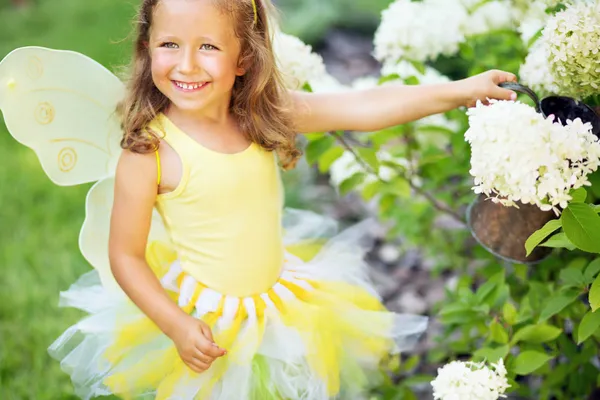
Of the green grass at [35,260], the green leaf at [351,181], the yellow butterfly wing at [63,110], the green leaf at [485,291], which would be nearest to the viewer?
the yellow butterfly wing at [63,110]

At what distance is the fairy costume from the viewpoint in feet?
5.25

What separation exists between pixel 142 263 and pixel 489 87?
0.83m

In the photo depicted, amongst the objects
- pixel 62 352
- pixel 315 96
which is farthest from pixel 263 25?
pixel 62 352

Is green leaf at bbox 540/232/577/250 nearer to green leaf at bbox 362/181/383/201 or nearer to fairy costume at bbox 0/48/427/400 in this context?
fairy costume at bbox 0/48/427/400

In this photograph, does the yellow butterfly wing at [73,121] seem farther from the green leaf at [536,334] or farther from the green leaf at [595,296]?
the green leaf at [595,296]

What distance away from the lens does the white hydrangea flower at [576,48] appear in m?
1.38

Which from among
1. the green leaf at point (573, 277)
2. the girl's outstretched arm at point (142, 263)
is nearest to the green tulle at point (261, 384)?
the girl's outstretched arm at point (142, 263)

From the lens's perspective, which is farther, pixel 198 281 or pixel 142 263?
pixel 198 281

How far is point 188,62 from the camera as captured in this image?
1473 mm

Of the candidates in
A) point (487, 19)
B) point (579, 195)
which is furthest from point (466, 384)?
point (487, 19)

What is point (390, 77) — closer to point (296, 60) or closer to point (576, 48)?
point (296, 60)

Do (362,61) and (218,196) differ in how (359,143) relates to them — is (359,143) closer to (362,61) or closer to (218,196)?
(218,196)

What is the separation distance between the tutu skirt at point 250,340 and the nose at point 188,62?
1.60 feet

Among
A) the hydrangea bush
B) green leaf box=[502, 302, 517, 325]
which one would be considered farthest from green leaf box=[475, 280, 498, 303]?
green leaf box=[502, 302, 517, 325]
